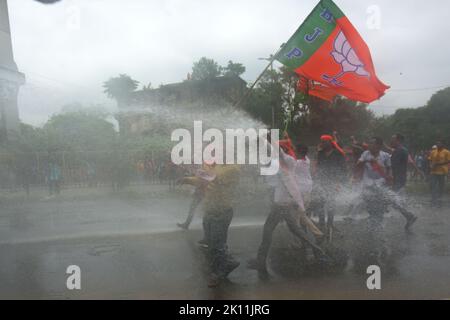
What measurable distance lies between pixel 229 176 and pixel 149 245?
226 cm

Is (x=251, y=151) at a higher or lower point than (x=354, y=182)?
higher

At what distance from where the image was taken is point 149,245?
21.1ft

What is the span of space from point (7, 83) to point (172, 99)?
5452 millimetres

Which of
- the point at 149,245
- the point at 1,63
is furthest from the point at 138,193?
the point at 149,245

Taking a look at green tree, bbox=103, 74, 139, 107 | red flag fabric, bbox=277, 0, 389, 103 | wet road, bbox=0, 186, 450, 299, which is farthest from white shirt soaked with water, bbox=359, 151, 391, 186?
green tree, bbox=103, 74, 139, 107

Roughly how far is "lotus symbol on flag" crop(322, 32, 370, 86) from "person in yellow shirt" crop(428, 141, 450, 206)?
598 centimetres

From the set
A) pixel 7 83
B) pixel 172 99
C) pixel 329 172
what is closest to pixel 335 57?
pixel 329 172

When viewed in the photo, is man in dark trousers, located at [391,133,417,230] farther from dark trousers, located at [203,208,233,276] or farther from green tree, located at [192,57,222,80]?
green tree, located at [192,57,222,80]

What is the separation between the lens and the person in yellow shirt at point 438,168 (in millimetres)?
11031

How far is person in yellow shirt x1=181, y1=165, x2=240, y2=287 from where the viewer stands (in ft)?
15.6

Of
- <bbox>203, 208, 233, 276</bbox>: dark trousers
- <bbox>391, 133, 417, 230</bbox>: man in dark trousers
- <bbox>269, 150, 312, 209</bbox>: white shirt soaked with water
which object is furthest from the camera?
<bbox>391, 133, 417, 230</bbox>: man in dark trousers

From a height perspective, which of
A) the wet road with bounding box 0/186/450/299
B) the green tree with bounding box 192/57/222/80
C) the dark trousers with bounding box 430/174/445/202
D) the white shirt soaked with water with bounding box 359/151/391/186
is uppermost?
the green tree with bounding box 192/57/222/80
